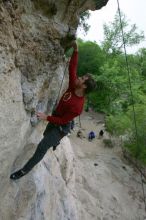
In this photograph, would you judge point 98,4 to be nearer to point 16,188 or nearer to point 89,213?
point 16,188

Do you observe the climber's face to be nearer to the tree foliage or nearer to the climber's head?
the climber's head

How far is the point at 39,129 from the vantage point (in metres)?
10.0

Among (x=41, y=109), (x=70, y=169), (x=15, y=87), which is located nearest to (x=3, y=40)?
(x=15, y=87)

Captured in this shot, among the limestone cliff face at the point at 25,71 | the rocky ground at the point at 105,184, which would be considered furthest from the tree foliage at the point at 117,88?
the limestone cliff face at the point at 25,71

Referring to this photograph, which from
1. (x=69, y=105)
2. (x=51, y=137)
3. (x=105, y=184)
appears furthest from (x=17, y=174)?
(x=105, y=184)

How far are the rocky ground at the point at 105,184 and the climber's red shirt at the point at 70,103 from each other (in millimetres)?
8069

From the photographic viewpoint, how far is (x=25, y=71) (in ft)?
23.5

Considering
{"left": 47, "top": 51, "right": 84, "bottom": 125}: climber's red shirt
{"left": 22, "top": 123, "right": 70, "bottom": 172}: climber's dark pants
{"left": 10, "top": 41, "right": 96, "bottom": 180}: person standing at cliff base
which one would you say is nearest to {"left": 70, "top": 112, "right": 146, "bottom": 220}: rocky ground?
{"left": 22, "top": 123, "right": 70, "bottom": 172}: climber's dark pants

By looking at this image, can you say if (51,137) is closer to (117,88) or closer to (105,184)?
(105,184)

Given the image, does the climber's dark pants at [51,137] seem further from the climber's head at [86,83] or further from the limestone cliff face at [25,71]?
the climber's head at [86,83]

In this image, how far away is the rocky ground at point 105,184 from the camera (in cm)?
1645

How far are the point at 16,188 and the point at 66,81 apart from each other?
3.64m

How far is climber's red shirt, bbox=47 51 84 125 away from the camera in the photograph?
716cm

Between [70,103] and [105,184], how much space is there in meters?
13.6
